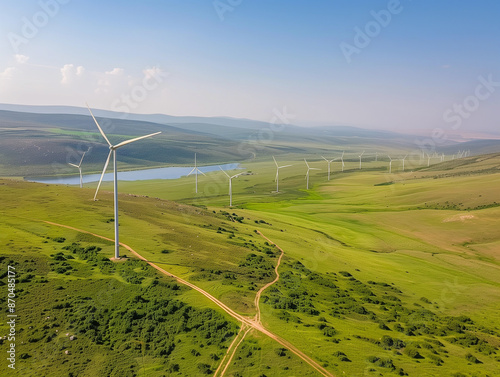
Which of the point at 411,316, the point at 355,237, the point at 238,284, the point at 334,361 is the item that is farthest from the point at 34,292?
the point at 355,237

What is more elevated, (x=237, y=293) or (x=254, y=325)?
(x=254, y=325)

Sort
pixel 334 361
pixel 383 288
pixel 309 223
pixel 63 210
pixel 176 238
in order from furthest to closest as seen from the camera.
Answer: pixel 309 223 → pixel 63 210 → pixel 176 238 → pixel 383 288 → pixel 334 361

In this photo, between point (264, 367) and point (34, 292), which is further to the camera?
point (34, 292)

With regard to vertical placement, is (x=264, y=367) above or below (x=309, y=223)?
above

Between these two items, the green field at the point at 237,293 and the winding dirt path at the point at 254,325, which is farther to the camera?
the green field at the point at 237,293

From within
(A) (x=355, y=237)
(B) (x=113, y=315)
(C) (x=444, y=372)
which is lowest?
(A) (x=355, y=237)

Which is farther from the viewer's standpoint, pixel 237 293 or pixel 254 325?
pixel 237 293

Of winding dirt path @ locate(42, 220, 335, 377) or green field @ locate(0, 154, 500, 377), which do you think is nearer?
winding dirt path @ locate(42, 220, 335, 377)

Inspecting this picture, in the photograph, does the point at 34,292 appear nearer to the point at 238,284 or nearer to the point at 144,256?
the point at 144,256
